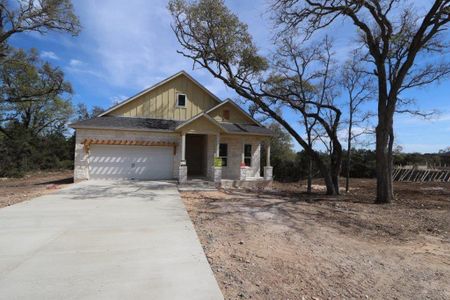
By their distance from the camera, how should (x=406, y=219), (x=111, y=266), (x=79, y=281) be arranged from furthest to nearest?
(x=406, y=219)
(x=111, y=266)
(x=79, y=281)

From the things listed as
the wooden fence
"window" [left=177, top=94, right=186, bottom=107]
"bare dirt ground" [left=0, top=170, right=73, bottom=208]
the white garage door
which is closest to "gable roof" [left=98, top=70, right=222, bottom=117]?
"window" [left=177, top=94, right=186, bottom=107]

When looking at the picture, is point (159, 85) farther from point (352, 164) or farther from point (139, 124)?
point (352, 164)

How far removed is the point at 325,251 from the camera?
6000 millimetres

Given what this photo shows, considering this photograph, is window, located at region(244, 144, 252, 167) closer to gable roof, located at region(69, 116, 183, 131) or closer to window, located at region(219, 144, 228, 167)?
window, located at region(219, 144, 228, 167)

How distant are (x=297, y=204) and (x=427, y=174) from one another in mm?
25556

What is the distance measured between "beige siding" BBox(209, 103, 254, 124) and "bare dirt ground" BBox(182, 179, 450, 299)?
9739 millimetres

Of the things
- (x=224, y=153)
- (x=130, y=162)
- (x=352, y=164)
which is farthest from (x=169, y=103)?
(x=352, y=164)

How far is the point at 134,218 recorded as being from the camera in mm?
8164

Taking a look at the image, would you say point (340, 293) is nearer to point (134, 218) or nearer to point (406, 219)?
point (134, 218)

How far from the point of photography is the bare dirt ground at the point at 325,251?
173 inches

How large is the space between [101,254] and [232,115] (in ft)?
50.9

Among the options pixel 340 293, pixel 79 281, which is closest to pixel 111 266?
pixel 79 281

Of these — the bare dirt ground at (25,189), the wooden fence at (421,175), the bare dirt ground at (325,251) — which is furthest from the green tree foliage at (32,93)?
the wooden fence at (421,175)

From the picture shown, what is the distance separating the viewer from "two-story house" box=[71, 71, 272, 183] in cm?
1680
